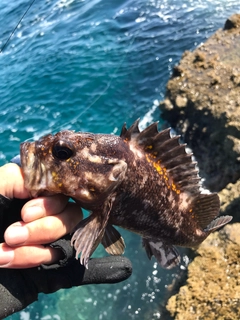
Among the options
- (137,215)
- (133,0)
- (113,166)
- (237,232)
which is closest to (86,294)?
(237,232)

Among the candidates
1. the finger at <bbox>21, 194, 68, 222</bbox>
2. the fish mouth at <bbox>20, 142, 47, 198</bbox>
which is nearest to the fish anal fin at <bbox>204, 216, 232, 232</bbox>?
the finger at <bbox>21, 194, 68, 222</bbox>

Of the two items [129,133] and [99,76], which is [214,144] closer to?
[129,133]

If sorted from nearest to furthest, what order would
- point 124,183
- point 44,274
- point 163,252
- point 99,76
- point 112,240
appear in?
point 124,183, point 44,274, point 112,240, point 163,252, point 99,76

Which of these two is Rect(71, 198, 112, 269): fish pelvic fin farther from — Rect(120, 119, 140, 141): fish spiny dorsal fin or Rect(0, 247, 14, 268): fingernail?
Rect(120, 119, 140, 141): fish spiny dorsal fin

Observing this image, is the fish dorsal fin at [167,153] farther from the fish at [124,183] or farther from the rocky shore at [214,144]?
the rocky shore at [214,144]

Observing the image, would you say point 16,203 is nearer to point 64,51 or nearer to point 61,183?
point 61,183

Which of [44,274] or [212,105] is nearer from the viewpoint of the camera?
[44,274]

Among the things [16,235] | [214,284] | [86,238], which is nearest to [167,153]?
[86,238]

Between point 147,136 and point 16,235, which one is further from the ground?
point 16,235
